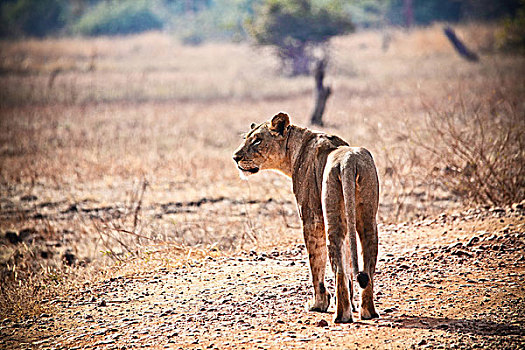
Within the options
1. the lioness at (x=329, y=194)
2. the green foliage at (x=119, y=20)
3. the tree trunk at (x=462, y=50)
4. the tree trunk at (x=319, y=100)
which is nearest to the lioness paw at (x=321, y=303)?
the lioness at (x=329, y=194)

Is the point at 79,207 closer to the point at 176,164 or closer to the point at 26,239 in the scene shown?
the point at 26,239

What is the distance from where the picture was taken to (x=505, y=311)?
15.9 feet

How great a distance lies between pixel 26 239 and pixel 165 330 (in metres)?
5.17

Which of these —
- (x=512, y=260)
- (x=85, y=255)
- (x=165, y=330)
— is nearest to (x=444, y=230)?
(x=512, y=260)

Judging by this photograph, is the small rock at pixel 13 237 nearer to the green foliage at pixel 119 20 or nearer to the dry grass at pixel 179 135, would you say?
the dry grass at pixel 179 135

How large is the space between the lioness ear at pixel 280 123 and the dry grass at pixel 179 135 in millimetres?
2326

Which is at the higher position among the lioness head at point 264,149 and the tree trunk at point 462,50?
the tree trunk at point 462,50

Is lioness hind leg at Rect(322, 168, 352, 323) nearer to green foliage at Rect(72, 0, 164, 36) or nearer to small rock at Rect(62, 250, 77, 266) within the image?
small rock at Rect(62, 250, 77, 266)

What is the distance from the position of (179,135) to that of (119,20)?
3968cm

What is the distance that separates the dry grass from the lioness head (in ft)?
6.67

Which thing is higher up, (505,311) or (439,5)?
(439,5)

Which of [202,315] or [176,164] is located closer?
[202,315]

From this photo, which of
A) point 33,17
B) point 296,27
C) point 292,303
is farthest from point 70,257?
point 33,17

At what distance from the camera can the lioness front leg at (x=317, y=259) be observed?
504 cm
